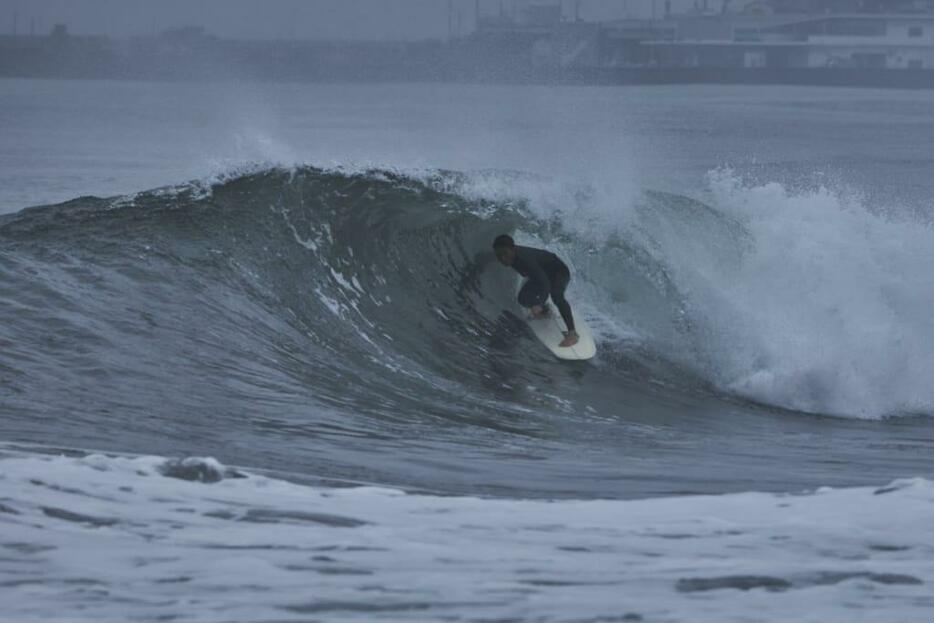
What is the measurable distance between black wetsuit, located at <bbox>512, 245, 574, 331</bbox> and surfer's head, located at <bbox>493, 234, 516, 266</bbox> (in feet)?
0.33

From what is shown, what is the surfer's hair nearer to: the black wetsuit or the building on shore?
the black wetsuit

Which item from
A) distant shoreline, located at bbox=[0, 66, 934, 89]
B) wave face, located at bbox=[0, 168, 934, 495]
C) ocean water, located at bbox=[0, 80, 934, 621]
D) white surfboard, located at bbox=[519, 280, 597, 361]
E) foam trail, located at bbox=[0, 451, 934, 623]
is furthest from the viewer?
distant shoreline, located at bbox=[0, 66, 934, 89]

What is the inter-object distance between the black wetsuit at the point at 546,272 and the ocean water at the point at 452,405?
480 mm

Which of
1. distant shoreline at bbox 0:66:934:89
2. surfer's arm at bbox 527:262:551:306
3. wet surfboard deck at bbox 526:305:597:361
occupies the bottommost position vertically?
wet surfboard deck at bbox 526:305:597:361

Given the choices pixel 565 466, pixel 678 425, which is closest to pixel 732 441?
pixel 678 425

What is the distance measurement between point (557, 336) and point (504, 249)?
1.06 meters

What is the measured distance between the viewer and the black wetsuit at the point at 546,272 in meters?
12.5

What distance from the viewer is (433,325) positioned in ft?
42.3

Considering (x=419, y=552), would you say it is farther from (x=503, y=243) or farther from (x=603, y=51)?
(x=603, y=51)

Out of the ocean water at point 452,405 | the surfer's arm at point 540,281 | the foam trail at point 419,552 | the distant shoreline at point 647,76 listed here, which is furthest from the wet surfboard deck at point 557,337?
the distant shoreline at point 647,76

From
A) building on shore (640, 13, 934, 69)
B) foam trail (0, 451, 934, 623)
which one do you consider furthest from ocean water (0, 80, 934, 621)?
building on shore (640, 13, 934, 69)

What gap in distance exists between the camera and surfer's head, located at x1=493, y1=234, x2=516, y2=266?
40.2 ft

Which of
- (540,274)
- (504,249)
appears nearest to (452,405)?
(504,249)

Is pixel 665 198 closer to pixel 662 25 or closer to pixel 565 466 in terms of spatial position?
pixel 565 466
